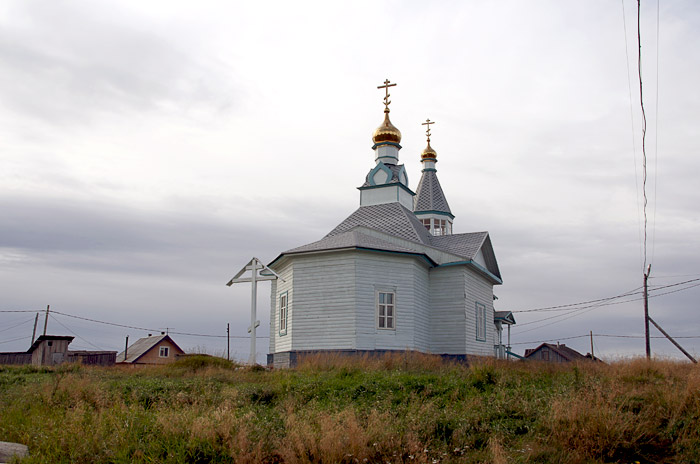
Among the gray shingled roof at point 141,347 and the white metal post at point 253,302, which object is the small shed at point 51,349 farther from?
the gray shingled roof at point 141,347

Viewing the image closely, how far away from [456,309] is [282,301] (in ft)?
20.2

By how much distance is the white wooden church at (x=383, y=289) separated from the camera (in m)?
20.2

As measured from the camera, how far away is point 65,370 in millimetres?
17734

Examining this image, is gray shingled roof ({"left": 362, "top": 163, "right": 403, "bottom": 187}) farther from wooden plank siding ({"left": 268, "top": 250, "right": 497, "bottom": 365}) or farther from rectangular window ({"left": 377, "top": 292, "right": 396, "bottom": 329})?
rectangular window ({"left": 377, "top": 292, "right": 396, "bottom": 329})

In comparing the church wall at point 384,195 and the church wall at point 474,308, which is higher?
the church wall at point 384,195

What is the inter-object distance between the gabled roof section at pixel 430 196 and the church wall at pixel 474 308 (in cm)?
745

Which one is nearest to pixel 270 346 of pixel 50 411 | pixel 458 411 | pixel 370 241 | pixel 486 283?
pixel 370 241

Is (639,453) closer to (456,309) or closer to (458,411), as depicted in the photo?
(458,411)

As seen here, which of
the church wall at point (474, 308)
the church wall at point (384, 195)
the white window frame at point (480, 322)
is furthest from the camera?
the church wall at point (384, 195)

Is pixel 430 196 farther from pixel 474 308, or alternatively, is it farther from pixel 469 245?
pixel 474 308

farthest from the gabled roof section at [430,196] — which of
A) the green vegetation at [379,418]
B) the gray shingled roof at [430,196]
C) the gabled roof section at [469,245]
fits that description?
the green vegetation at [379,418]

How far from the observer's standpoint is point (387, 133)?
2816 cm

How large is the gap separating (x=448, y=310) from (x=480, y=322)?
270cm

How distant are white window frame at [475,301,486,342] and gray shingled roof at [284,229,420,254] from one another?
14.7 ft
